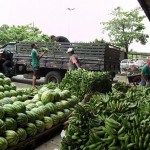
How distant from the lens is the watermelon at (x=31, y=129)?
5773mm

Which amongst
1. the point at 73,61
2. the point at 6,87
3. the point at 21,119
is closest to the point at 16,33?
the point at 73,61

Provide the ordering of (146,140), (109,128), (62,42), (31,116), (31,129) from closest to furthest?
(146,140) → (109,128) → (31,129) → (31,116) → (62,42)

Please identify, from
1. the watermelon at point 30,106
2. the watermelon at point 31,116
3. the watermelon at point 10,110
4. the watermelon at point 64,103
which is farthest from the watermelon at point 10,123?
the watermelon at point 64,103

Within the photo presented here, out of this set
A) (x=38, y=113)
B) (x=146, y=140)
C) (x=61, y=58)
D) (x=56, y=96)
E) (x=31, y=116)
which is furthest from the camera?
(x=61, y=58)

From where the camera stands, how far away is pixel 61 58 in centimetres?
1468

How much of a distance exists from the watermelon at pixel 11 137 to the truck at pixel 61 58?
28.8 feet

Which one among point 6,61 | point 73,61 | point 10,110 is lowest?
point 10,110

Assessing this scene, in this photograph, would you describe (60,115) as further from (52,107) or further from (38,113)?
(38,113)

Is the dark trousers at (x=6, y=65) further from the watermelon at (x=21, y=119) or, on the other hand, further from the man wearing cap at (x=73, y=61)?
the watermelon at (x=21, y=119)

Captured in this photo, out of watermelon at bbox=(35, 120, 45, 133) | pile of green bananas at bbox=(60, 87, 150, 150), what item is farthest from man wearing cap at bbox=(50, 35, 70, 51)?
pile of green bananas at bbox=(60, 87, 150, 150)

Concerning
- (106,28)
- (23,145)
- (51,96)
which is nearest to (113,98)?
(23,145)

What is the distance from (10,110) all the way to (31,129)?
58cm

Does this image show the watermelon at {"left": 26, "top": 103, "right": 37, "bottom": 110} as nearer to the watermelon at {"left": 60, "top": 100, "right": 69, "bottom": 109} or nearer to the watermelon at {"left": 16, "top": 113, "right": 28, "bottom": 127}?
the watermelon at {"left": 16, "top": 113, "right": 28, "bottom": 127}

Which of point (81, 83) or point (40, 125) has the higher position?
point (81, 83)
